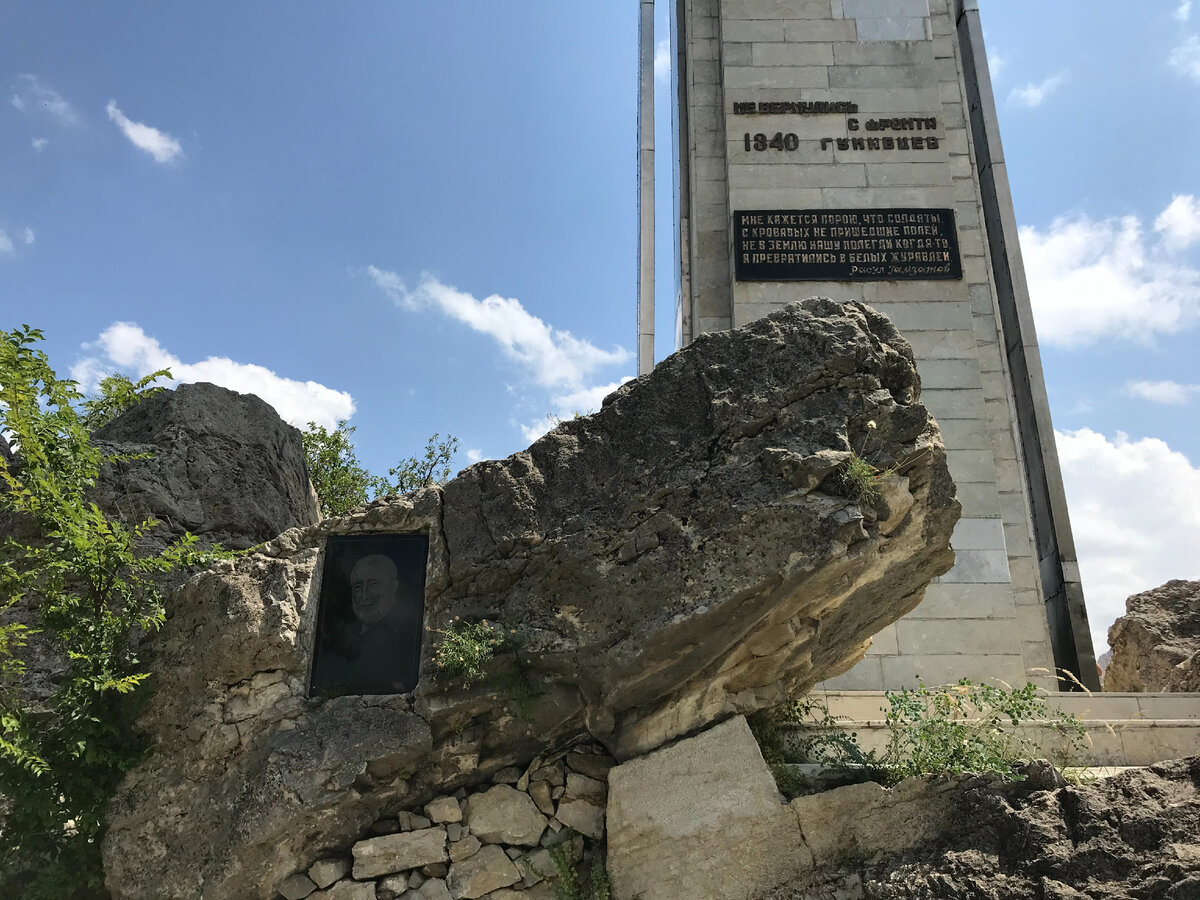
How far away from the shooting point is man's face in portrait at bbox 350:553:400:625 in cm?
660

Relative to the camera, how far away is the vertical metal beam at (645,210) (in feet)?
51.0

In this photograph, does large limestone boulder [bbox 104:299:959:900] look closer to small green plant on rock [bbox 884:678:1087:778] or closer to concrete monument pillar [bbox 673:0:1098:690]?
small green plant on rock [bbox 884:678:1087:778]

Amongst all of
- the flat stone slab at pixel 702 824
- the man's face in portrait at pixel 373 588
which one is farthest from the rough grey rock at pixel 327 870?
the flat stone slab at pixel 702 824

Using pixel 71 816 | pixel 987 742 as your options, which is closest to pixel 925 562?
pixel 987 742

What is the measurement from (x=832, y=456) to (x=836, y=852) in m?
2.47

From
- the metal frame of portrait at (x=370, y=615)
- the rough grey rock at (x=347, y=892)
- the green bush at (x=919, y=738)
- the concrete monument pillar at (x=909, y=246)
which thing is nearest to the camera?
the rough grey rock at (x=347, y=892)

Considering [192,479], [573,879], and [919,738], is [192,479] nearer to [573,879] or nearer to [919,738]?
[573,879]

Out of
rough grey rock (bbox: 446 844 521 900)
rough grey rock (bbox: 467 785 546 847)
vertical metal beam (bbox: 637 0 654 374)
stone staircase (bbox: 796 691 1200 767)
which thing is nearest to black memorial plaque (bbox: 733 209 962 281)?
vertical metal beam (bbox: 637 0 654 374)

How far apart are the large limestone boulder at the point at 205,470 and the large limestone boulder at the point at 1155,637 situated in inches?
397

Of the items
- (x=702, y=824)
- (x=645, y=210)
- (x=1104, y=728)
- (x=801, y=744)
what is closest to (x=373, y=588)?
(x=702, y=824)

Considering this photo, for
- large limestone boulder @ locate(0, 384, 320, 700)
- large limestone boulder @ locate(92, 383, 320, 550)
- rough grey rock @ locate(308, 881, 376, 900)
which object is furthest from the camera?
large limestone boulder @ locate(92, 383, 320, 550)

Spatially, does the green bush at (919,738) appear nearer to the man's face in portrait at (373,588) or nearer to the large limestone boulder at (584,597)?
the large limestone boulder at (584,597)

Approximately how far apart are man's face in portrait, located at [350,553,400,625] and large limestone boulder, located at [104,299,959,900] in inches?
10.0

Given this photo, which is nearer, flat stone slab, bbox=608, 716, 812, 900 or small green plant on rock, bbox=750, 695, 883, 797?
flat stone slab, bbox=608, 716, 812, 900
